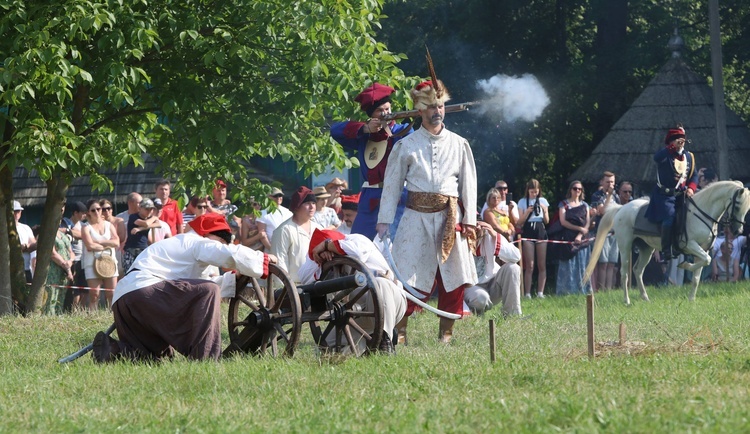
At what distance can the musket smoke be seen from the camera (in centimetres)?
2280

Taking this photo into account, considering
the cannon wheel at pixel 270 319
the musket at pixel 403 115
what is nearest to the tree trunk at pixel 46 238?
the musket at pixel 403 115

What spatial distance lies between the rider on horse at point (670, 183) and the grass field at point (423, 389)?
5.65m

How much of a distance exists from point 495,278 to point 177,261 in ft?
13.1

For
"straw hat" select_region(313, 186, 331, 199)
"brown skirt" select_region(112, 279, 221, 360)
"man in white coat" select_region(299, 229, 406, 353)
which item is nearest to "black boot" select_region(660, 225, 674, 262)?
"straw hat" select_region(313, 186, 331, 199)

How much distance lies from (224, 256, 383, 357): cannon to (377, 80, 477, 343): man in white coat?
0.98 metres

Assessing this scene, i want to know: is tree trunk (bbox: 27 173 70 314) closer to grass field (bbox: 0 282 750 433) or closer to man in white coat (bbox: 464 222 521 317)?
grass field (bbox: 0 282 750 433)

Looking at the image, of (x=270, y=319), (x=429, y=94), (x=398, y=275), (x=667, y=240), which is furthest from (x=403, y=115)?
(x=667, y=240)

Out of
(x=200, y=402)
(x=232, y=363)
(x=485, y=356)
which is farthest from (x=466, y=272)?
(x=200, y=402)

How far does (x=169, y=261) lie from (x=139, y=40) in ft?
9.54

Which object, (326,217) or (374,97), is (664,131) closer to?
(326,217)

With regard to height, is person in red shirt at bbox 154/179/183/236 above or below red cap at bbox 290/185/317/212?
below

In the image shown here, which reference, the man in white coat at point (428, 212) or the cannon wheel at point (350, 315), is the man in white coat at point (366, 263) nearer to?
the cannon wheel at point (350, 315)

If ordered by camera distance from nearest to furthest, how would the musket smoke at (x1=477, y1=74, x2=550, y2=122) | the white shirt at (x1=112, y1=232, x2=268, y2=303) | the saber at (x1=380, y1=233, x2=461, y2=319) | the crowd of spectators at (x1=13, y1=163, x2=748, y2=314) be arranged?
1. the white shirt at (x1=112, y1=232, x2=268, y2=303)
2. the saber at (x1=380, y1=233, x2=461, y2=319)
3. the crowd of spectators at (x1=13, y1=163, x2=748, y2=314)
4. the musket smoke at (x1=477, y1=74, x2=550, y2=122)

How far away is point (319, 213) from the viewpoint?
14836 millimetres
